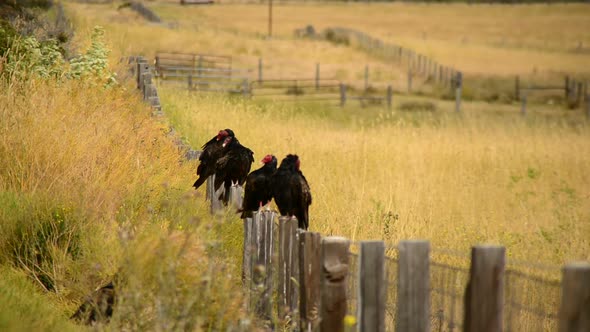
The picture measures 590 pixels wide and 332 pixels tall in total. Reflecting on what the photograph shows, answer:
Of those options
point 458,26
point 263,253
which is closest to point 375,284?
point 263,253

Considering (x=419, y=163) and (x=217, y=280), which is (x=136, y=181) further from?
(x=419, y=163)

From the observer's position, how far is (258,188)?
297 inches

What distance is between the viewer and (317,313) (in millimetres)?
5258

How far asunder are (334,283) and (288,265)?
4.11ft

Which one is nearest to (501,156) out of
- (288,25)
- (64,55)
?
(64,55)

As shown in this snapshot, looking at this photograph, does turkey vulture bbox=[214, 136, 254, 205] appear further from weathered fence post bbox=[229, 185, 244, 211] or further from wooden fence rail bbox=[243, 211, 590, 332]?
wooden fence rail bbox=[243, 211, 590, 332]

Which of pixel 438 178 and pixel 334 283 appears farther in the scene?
pixel 438 178

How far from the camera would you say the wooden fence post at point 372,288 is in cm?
455

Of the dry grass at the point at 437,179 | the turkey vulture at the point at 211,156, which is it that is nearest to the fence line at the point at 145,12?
the dry grass at the point at 437,179

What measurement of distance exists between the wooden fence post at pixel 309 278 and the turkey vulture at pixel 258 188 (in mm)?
1890

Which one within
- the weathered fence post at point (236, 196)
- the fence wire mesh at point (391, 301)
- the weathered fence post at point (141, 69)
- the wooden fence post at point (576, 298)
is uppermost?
the weathered fence post at point (141, 69)

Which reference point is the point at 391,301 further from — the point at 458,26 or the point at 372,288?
the point at 458,26

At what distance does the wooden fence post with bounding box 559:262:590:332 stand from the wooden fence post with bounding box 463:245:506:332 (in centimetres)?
41

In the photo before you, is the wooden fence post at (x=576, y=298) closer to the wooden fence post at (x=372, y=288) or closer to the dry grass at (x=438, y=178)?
the wooden fence post at (x=372, y=288)
